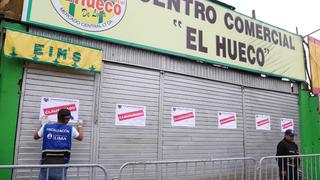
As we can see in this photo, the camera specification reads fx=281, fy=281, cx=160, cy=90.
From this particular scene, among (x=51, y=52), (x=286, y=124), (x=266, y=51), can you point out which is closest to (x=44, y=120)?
(x=51, y=52)

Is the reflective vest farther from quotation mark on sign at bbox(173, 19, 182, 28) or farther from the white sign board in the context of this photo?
quotation mark on sign at bbox(173, 19, 182, 28)

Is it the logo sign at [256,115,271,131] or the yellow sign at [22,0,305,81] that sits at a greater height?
the yellow sign at [22,0,305,81]

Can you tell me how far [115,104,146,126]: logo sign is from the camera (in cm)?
593

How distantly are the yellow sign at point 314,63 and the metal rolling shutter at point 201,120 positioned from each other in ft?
12.4

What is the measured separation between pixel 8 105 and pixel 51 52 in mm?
1169

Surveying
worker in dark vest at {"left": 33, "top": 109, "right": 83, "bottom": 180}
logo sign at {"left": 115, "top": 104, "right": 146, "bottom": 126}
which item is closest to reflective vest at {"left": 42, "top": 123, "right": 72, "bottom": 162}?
worker in dark vest at {"left": 33, "top": 109, "right": 83, "bottom": 180}

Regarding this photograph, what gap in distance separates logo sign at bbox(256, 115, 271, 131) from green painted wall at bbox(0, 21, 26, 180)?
258 inches

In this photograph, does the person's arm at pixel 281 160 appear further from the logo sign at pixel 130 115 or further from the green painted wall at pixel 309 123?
the green painted wall at pixel 309 123

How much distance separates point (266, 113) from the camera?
878 cm

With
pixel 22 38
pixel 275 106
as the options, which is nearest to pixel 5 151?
pixel 22 38

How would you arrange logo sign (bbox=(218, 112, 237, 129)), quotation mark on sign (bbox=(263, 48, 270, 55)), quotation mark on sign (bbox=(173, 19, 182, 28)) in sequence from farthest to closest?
quotation mark on sign (bbox=(263, 48, 270, 55)), logo sign (bbox=(218, 112, 237, 129)), quotation mark on sign (bbox=(173, 19, 182, 28))

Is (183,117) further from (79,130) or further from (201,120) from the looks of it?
(79,130)

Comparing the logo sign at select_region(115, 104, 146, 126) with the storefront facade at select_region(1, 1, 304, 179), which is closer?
the storefront facade at select_region(1, 1, 304, 179)

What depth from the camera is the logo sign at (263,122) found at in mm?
8483
